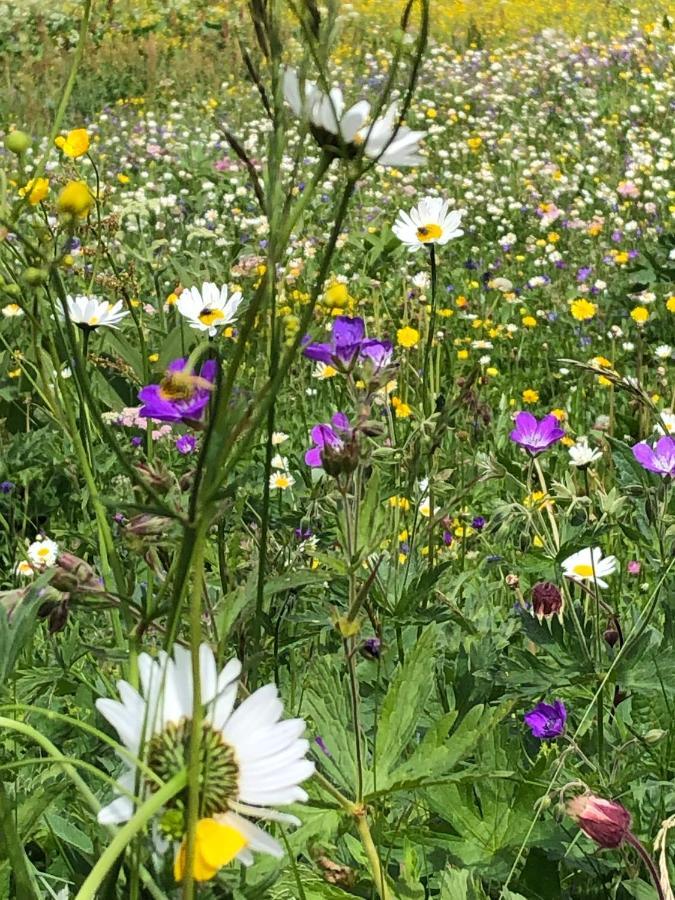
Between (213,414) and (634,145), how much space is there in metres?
4.52

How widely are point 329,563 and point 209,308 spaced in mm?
492

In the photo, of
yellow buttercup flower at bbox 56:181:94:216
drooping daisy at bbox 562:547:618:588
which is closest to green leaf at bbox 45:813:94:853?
yellow buttercup flower at bbox 56:181:94:216

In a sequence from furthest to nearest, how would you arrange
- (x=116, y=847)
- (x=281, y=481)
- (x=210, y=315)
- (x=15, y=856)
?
1. (x=281, y=481)
2. (x=210, y=315)
3. (x=15, y=856)
4. (x=116, y=847)

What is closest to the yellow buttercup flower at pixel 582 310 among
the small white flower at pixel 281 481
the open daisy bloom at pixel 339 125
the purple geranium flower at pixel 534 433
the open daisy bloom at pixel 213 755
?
the small white flower at pixel 281 481

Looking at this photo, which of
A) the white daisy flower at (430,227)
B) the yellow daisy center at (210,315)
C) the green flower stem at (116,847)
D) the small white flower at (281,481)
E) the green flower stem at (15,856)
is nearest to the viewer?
the green flower stem at (116,847)

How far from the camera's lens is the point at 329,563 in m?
0.92

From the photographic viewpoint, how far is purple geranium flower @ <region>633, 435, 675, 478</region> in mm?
1120

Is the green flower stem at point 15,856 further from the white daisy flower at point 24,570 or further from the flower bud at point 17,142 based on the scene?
the white daisy flower at point 24,570

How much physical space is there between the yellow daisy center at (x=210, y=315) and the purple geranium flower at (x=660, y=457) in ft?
1.72

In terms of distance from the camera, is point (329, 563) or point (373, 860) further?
point (329, 563)

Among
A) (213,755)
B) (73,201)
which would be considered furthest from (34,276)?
(213,755)

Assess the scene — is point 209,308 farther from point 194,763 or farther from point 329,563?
point 194,763

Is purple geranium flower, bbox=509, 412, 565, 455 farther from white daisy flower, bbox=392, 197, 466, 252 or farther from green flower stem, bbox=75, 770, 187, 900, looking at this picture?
green flower stem, bbox=75, 770, 187, 900

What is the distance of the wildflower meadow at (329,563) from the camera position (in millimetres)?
478
